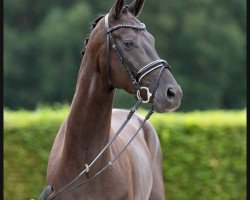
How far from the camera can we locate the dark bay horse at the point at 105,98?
21.1 feet

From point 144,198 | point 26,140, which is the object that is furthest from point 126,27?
point 26,140

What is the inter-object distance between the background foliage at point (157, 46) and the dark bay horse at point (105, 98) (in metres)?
21.3

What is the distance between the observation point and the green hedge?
36.2 feet

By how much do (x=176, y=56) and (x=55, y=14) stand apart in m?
4.11

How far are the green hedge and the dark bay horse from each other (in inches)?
159

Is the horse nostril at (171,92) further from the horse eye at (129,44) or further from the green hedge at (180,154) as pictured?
the green hedge at (180,154)

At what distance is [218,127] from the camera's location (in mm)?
11289

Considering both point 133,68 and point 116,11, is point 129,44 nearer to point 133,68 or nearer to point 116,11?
point 133,68

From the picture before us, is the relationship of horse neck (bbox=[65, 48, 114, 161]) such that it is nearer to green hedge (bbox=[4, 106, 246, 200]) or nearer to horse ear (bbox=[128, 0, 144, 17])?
horse ear (bbox=[128, 0, 144, 17])

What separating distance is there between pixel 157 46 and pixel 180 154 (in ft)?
60.6

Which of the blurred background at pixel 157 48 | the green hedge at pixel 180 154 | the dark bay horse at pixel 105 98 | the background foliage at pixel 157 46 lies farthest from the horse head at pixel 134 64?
the background foliage at pixel 157 46

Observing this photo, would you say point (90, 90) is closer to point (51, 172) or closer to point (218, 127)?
point (51, 172)

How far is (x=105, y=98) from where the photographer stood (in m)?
6.65

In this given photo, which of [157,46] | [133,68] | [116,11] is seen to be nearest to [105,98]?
[133,68]
